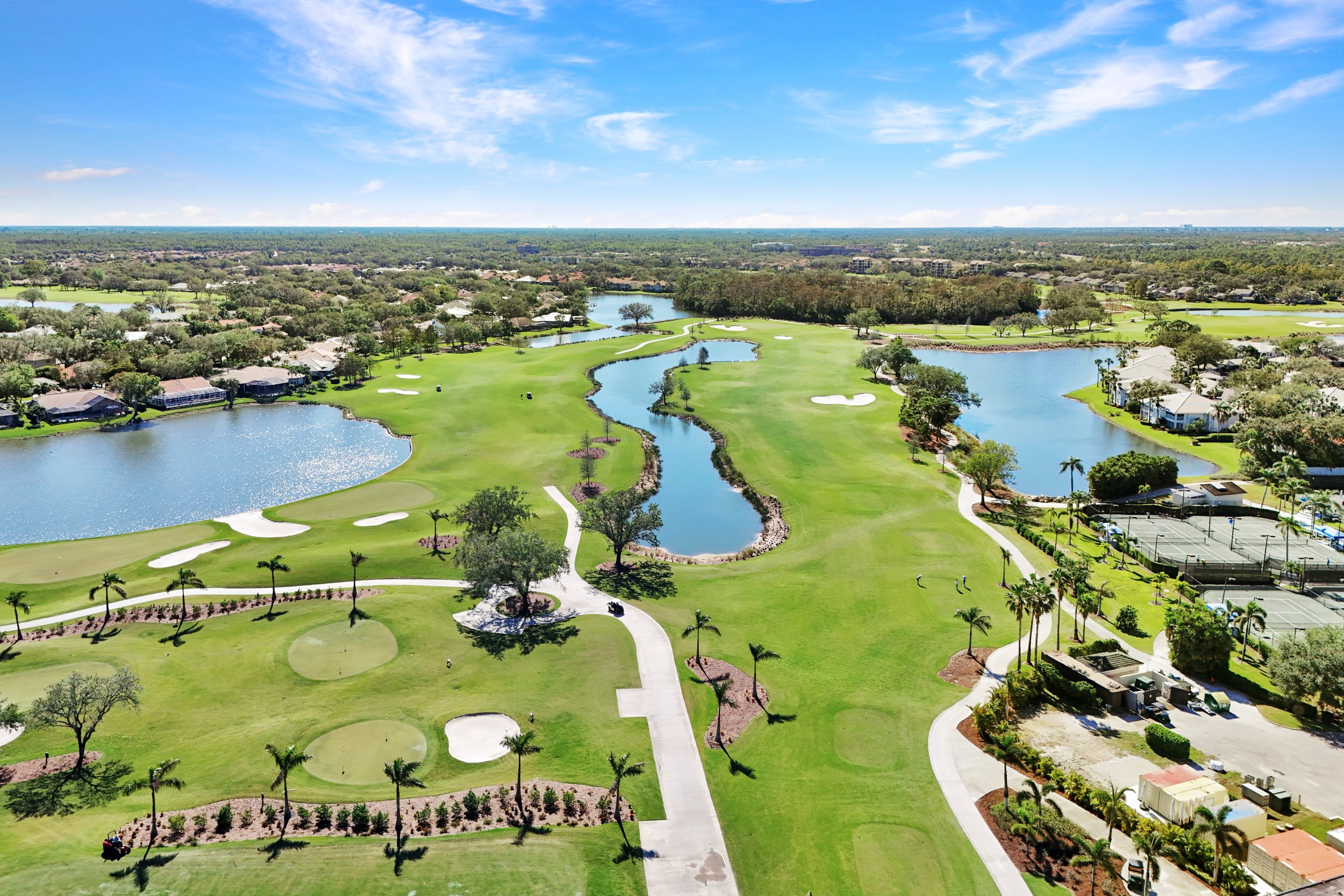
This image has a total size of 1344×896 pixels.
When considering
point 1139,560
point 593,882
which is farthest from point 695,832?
point 1139,560

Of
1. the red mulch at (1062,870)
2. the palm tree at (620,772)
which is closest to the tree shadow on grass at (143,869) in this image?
the palm tree at (620,772)

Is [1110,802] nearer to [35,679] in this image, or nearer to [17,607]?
[35,679]

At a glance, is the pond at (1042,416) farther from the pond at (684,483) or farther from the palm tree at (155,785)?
the palm tree at (155,785)

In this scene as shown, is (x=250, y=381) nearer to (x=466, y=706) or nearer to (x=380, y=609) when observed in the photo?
(x=380, y=609)

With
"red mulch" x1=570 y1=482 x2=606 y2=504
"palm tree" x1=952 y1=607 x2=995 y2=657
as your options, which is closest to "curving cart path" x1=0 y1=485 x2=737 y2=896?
"red mulch" x1=570 y1=482 x2=606 y2=504

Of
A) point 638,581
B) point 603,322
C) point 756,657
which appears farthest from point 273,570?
point 603,322

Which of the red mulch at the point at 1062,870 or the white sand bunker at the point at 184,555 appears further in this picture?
the white sand bunker at the point at 184,555
